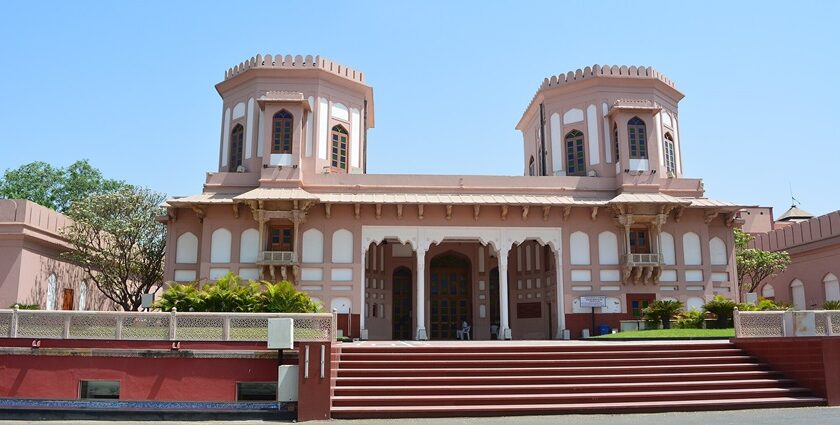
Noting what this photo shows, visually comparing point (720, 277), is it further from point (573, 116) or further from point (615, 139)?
point (573, 116)

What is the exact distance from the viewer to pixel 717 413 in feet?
43.6

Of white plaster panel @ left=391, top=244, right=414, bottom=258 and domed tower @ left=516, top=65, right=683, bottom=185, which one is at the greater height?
domed tower @ left=516, top=65, right=683, bottom=185

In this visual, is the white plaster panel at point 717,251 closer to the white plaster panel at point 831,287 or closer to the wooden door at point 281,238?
the white plaster panel at point 831,287

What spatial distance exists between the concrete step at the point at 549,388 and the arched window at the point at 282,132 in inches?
577

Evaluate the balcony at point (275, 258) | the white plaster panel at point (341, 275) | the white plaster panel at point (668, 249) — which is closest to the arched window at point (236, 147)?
the balcony at point (275, 258)

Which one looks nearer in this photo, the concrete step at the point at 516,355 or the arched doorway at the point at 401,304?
the concrete step at the point at 516,355

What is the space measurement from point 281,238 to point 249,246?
49.4 inches

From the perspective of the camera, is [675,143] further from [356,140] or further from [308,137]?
[308,137]

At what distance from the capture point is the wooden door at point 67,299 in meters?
29.0

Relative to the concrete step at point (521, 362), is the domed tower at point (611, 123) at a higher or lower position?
higher

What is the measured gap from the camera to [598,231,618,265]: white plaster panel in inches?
1042

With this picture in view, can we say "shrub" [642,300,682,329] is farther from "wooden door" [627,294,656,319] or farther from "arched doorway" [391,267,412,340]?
"arched doorway" [391,267,412,340]

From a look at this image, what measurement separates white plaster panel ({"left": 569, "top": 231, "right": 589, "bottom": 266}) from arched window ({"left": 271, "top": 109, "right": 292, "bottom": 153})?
460 inches

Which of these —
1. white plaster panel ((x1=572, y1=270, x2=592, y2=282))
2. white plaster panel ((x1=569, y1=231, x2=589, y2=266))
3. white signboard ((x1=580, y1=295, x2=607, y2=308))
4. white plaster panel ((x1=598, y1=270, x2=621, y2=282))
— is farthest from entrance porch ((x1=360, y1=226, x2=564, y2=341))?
white plaster panel ((x1=598, y1=270, x2=621, y2=282))
